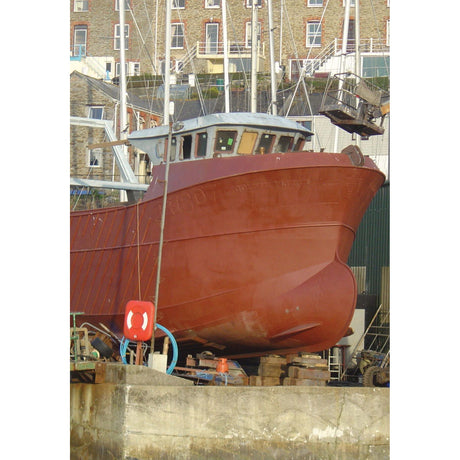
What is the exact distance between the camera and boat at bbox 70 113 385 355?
15.6 meters

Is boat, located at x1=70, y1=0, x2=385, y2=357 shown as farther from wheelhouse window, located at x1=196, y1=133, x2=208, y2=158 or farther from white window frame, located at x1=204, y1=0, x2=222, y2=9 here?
white window frame, located at x1=204, y1=0, x2=222, y2=9

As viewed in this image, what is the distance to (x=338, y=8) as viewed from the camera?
42.8 metres

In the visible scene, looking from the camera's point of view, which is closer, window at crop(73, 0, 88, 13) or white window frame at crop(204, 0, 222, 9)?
window at crop(73, 0, 88, 13)

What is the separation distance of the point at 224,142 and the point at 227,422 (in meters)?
5.94

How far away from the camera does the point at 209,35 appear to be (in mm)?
46625

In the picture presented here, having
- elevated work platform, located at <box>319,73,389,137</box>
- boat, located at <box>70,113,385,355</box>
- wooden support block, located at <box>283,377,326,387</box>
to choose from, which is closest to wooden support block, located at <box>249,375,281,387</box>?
wooden support block, located at <box>283,377,326,387</box>

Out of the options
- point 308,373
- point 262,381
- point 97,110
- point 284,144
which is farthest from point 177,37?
point 308,373

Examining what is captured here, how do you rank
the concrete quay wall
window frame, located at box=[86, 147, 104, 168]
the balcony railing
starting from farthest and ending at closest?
the balcony railing → window frame, located at box=[86, 147, 104, 168] → the concrete quay wall

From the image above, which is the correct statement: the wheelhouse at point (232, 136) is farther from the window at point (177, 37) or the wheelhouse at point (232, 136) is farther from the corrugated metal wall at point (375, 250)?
the window at point (177, 37)

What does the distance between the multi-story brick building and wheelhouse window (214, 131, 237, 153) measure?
22.5 metres
